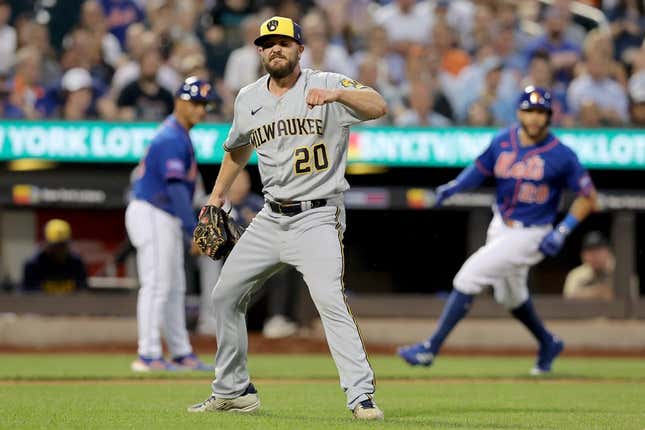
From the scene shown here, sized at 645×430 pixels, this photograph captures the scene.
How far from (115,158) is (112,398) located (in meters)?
5.43

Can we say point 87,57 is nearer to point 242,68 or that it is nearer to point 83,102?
point 83,102

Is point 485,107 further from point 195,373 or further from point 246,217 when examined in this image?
point 195,373

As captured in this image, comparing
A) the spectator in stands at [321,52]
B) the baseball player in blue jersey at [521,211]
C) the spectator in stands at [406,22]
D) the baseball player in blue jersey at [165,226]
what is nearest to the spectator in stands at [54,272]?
the spectator in stands at [321,52]

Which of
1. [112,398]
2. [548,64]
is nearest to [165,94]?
[548,64]

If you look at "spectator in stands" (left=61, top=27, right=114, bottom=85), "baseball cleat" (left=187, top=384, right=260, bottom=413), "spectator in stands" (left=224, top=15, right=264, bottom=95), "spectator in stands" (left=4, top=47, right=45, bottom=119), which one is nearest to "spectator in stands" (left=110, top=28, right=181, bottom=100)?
"spectator in stands" (left=61, top=27, right=114, bottom=85)

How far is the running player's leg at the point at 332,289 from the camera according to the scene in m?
5.70

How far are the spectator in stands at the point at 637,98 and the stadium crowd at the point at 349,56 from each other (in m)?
0.02

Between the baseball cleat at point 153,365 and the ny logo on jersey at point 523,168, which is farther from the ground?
the ny logo on jersey at point 523,168

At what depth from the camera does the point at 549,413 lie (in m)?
6.45

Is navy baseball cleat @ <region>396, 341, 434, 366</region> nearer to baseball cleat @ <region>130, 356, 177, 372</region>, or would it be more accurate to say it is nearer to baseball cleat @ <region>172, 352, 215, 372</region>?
baseball cleat @ <region>172, 352, 215, 372</region>

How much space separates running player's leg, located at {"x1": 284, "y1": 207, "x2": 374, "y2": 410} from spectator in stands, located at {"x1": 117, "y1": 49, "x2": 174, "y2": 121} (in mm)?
6752

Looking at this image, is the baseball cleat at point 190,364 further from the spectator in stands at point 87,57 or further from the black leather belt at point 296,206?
the spectator in stands at point 87,57

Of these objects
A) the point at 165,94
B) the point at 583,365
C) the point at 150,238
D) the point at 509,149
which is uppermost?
the point at 165,94

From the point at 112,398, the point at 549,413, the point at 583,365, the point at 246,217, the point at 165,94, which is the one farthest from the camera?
the point at 165,94
